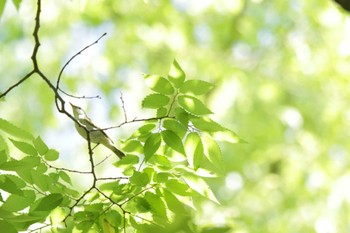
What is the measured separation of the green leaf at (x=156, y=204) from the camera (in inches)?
52.9

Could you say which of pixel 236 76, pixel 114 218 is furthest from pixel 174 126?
pixel 236 76

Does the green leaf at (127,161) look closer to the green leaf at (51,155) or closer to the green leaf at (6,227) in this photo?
the green leaf at (51,155)

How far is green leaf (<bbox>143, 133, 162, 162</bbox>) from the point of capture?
1.36 meters

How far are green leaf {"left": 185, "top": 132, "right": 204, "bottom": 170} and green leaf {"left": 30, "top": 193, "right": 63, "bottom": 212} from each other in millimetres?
290

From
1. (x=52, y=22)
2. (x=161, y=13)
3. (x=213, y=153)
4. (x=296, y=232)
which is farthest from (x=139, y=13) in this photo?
(x=213, y=153)

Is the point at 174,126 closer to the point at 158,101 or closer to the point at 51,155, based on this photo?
the point at 158,101

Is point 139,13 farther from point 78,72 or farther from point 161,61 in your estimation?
point 78,72

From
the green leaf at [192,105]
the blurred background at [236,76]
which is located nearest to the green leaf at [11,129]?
the green leaf at [192,105]

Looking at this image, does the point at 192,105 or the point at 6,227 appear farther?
the point at 192,105

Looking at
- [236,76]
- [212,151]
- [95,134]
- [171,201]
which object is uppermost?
[236,76]

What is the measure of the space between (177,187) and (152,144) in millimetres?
107

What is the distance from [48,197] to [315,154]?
5.43 meters

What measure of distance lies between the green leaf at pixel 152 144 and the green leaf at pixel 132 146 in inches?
2.7

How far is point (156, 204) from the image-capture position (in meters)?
1.36
